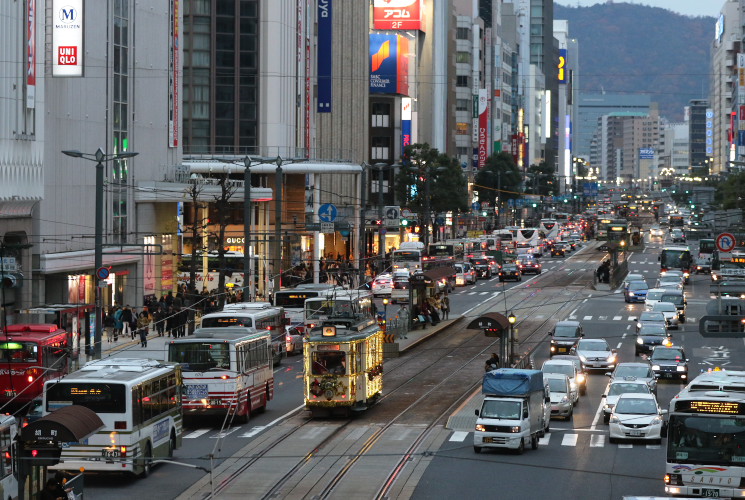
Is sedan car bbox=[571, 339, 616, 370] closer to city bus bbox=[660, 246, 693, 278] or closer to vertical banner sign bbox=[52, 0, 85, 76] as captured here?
vertical banner sign bbox=[52, 0, 85, 76]

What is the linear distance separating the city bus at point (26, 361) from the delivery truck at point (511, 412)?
13.0m

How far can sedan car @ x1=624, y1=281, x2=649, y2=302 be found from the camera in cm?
8519

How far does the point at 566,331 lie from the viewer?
2366 inches

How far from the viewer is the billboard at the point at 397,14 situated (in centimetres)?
16225

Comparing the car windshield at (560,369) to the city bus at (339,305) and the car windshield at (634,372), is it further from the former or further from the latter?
the city bus at (339,305)

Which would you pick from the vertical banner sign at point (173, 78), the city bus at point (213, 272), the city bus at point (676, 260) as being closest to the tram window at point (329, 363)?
the city bus at point (213, 272)

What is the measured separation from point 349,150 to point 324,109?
633 inches

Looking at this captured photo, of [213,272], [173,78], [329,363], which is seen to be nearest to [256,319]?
[329,363]

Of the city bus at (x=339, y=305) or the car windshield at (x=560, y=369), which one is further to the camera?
the city bus at (x=339, y=305)

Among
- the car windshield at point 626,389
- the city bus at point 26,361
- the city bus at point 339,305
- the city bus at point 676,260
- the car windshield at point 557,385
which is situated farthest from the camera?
the city bus at point 676,260

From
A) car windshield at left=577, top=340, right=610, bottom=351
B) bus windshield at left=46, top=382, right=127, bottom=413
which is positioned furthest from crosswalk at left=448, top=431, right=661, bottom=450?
car windshield at left=577, top=340, right=610, bottom=351

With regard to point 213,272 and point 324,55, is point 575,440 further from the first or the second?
point 324,55

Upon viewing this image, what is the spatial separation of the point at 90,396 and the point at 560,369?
2148cm

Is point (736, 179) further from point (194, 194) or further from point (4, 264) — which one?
point (4, 264)
